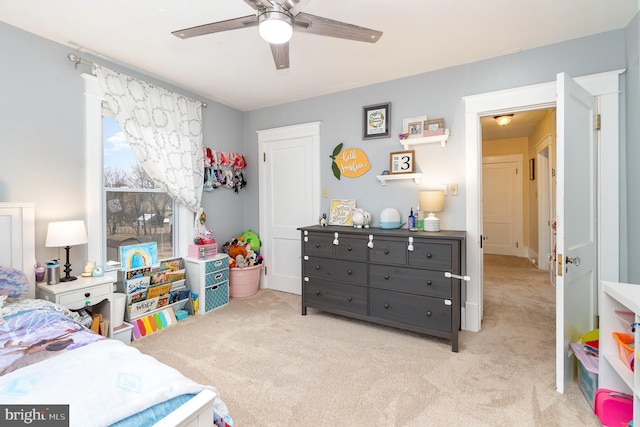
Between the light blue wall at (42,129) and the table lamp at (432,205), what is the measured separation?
3.06m

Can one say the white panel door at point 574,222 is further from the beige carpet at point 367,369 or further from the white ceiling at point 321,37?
the white ceiling at point 321,37

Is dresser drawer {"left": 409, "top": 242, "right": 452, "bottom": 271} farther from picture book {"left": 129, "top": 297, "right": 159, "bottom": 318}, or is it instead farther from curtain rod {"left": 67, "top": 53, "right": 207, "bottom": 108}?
curtain rod {"left": 67, "top": 53, "right": 207, "bottom": 108}

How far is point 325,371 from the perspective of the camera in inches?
86.0

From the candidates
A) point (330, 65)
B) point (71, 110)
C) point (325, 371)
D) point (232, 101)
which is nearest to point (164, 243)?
point (71, 110)

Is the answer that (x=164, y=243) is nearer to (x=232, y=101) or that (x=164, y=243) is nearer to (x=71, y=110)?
(x=71, y=110)

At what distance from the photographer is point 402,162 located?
10.3 feet

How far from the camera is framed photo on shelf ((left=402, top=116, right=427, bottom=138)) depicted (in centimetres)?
304

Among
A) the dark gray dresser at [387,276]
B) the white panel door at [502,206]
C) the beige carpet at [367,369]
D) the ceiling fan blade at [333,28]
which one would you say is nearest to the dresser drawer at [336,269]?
the dark gray dresser at [387,276]

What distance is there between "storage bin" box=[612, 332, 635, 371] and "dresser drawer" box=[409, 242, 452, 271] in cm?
100

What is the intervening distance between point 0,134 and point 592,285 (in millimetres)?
4523

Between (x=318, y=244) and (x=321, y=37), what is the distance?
1844 millimetres

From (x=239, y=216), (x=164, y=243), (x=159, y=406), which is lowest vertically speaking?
(x=159, y=406)

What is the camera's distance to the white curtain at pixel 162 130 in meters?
2.81

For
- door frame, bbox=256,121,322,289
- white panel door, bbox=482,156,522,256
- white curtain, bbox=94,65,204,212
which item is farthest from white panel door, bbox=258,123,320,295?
white panel door, bbox=482,156,522,256
